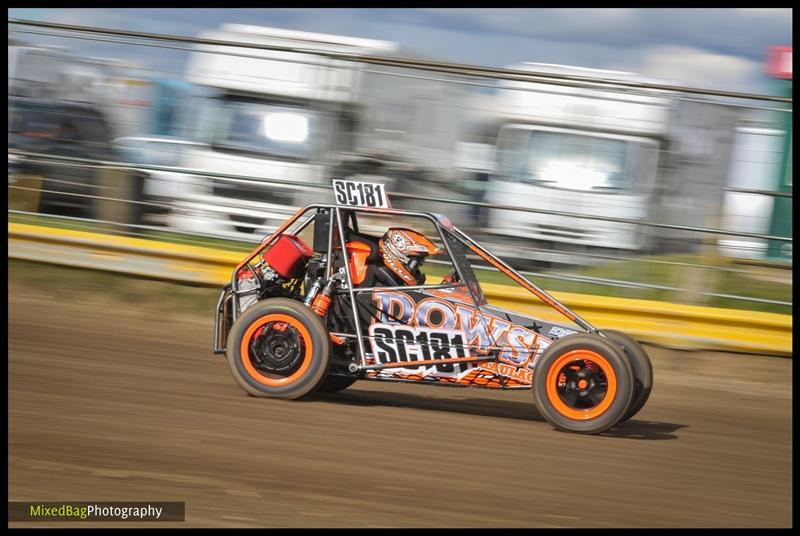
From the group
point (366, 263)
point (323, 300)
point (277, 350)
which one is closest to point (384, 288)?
point (366, 263)

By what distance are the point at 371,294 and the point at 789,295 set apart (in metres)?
4.13

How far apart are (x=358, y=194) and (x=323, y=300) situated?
0.73 metres

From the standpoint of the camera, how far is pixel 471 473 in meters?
5.00

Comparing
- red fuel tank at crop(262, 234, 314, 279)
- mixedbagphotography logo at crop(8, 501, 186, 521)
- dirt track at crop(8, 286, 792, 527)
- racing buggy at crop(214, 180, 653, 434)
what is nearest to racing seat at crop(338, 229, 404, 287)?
racing buggy at crop(214, 180, 653, 434)

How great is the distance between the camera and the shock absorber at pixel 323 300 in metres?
6.50

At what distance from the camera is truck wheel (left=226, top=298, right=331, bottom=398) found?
6.34m

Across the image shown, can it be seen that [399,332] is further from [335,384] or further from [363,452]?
[363,452]

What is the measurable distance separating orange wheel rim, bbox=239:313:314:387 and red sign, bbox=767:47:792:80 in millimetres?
7892

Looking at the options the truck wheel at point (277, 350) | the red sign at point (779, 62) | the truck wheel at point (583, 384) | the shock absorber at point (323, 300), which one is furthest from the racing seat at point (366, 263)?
the red sign at point (779, 62)

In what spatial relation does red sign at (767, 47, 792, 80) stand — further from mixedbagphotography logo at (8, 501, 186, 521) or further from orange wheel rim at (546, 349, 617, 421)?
mixedbagphotography logo at (8, 501, 186, 521)

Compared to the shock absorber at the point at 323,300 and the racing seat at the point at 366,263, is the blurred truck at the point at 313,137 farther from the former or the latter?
the shock absorber at the point at 323,300

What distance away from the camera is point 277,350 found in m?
6.44
